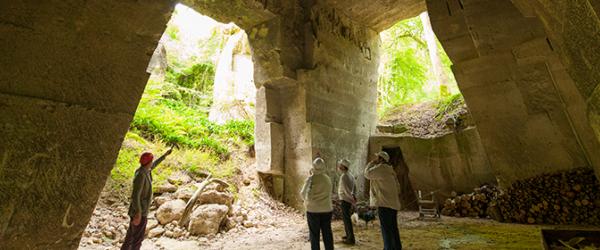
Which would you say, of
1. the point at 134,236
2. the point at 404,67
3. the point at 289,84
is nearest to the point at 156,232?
the point at 134,236

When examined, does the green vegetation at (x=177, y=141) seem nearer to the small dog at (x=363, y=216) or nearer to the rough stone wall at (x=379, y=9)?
the small dog at (x=363, y=216)

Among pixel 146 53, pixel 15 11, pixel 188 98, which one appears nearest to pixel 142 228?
pixel 146 53

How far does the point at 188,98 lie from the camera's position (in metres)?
12.9

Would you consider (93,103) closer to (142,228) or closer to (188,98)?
(142,228)

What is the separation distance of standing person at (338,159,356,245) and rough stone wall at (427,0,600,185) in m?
3.34

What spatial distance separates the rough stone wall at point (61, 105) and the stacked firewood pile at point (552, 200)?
697 cm

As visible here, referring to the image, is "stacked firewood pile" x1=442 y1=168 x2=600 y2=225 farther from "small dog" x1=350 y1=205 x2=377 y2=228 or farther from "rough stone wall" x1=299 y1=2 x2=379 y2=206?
"rough stone wall" x1=299 y1=2 x2=379 y2=206

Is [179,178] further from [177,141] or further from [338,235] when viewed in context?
[338,235]

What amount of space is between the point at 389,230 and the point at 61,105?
149 inches

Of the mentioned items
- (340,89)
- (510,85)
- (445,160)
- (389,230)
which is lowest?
(389,230)

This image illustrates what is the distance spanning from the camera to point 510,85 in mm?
5863

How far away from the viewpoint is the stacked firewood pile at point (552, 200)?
17.4ft

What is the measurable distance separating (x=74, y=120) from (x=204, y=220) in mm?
2888

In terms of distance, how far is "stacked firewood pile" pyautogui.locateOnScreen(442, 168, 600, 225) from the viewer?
5305 millimetres
